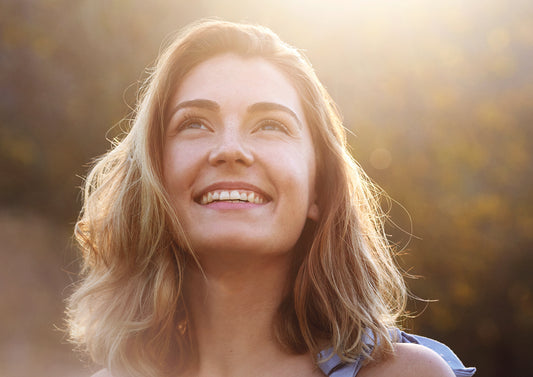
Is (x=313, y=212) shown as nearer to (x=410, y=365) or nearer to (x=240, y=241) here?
(x=240, y=241)

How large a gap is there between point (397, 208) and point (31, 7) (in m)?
3.71

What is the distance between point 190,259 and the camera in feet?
7.34

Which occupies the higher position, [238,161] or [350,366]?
[238,161]

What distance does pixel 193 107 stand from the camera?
7.06 ft

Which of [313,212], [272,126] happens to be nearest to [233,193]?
[272,126]

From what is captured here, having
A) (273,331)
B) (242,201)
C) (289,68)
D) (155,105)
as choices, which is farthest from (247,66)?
(273,331)

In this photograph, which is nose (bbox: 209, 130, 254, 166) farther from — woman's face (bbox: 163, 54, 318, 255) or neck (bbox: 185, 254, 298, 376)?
neck (bbox: 185, 254, 298, 376)

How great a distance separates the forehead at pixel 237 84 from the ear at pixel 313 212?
32 centimetres

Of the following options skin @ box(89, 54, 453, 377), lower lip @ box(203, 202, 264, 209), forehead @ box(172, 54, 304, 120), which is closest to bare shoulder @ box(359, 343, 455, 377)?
skin @ box(89, 54, 453, 377)

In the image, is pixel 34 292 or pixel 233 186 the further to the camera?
pixel 34 292

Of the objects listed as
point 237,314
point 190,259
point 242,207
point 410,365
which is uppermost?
point 242,207

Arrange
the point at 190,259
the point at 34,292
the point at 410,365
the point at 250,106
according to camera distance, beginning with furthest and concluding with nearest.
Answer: the point at 34,292 → the point at 190,259 → the point at 250,106 → the point at 410,365

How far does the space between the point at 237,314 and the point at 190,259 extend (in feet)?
Answer: 0.83

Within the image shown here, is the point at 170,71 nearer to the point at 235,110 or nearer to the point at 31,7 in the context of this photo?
the point at 235,110
